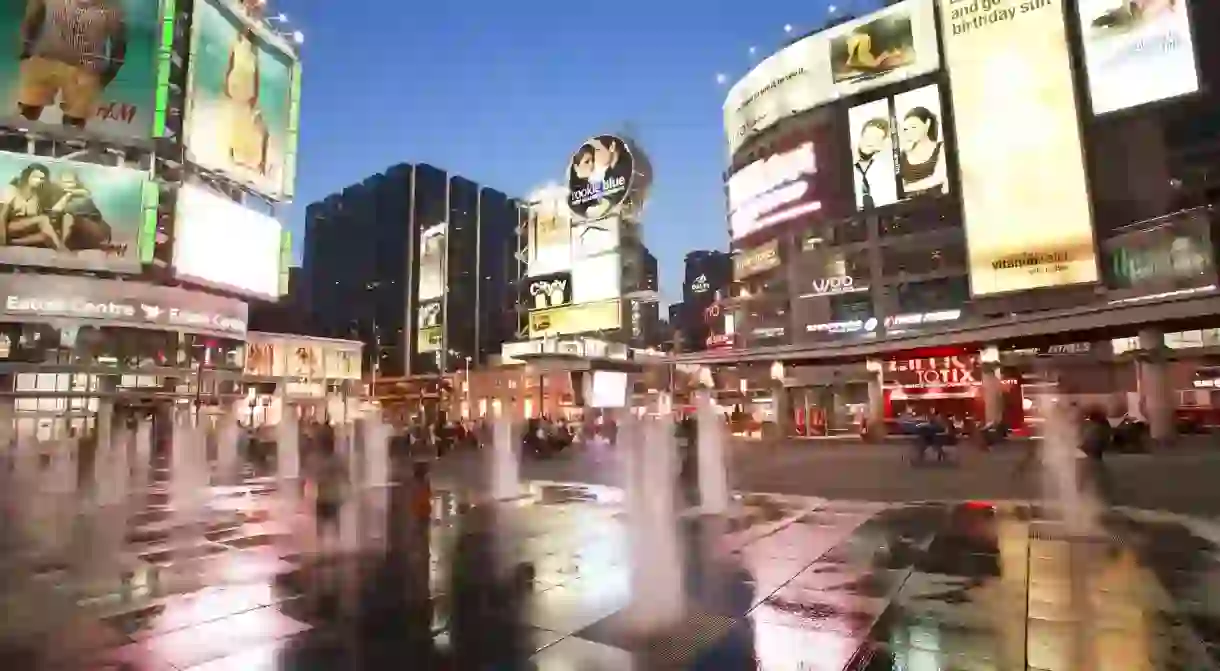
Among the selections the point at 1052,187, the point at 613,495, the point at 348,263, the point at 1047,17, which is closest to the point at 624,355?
the point at 1052,187

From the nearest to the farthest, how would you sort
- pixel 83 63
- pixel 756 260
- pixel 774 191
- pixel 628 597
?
pixel 628 597, pixel 83 63, pixel 774 191, pixel 756 260

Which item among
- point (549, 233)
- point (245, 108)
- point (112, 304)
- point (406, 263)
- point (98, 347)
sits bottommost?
point (98, 347)

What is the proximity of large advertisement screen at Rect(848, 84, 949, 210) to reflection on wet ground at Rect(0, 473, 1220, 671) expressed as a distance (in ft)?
144

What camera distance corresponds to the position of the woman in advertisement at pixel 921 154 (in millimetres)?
48469

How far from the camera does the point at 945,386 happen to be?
172 feet

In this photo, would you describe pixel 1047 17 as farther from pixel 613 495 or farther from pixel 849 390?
pixel 613 495

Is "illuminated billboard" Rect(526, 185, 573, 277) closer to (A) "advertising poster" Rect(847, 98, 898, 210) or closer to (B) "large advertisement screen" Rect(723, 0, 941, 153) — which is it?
(B) "large advertisement screen" Rect(723, 0, 941, 153)

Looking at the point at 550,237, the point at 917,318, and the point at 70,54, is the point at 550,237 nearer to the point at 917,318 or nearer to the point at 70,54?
the point at 917,318

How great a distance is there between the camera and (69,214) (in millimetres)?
38656

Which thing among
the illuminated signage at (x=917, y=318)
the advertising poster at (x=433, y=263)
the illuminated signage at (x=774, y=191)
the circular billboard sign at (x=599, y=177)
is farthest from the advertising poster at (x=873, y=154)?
the advertising poster at (x=433, y=263)

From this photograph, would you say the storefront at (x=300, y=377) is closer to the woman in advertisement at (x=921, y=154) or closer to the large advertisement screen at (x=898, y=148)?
the large advertisement screen at (x=898, y=148)

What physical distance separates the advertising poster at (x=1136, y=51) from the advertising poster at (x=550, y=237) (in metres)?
33.1

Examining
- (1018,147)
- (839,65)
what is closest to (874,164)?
(839,65)

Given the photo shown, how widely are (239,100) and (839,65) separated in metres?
44.5
